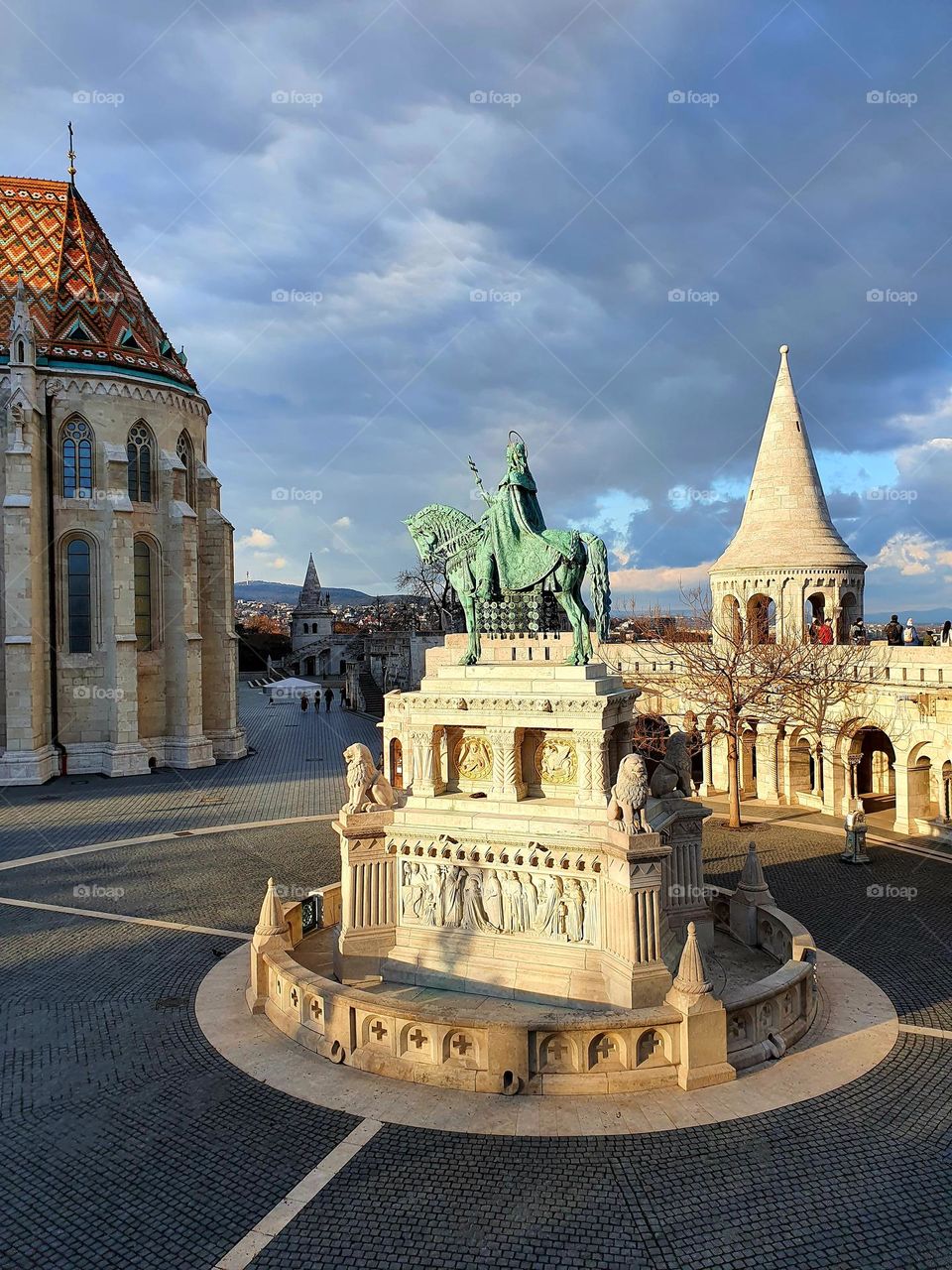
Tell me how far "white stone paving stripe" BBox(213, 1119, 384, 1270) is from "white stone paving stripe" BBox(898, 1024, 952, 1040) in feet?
19.1

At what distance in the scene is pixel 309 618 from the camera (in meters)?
93.1

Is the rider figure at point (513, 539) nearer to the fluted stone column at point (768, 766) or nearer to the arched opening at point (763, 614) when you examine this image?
the fluted stone column at point (768, 766)

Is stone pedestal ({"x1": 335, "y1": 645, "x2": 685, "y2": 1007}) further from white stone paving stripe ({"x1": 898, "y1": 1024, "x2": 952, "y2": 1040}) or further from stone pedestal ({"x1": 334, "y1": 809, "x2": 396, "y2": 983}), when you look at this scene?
white stone paving stripe ({"x1": 898, "y1": 1024, "x2": 952, "y2": 1040})

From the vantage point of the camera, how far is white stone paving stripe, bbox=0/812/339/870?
1764 centimetres

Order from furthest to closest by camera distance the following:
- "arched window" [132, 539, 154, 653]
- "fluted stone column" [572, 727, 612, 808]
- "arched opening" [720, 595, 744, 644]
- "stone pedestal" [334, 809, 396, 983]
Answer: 1. "arched window" [132, 539, 154, 653]
2. "arched opening" [720, 595, 744, 644]
3. "stone pedestal" [334, 809, 396, 983]
4. "fluted stone column" [572, 727, 612, 808]

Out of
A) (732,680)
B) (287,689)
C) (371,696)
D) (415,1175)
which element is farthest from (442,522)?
(287,689)

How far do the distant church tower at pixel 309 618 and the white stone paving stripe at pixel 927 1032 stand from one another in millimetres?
84296

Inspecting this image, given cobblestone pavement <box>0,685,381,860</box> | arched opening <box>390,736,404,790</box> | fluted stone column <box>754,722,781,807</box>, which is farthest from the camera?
arched opening <box>390,736,404,790</box>

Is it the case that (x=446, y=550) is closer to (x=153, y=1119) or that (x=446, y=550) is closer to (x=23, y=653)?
(x=153, y=1119)

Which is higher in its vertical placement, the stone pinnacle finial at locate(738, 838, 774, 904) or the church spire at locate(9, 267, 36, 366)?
the church spire at locate(9, 267, 36, 366)

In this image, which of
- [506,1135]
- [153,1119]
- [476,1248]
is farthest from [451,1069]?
[153,1119]

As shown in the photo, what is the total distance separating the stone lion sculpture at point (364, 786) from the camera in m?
10.4

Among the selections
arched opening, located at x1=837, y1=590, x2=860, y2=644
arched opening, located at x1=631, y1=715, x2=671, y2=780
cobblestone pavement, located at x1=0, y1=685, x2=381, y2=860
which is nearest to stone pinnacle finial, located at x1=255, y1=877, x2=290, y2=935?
cobblestone pavement, located at x1=0, y1=685, x2=381, y2=860

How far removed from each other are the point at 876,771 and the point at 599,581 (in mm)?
17983
